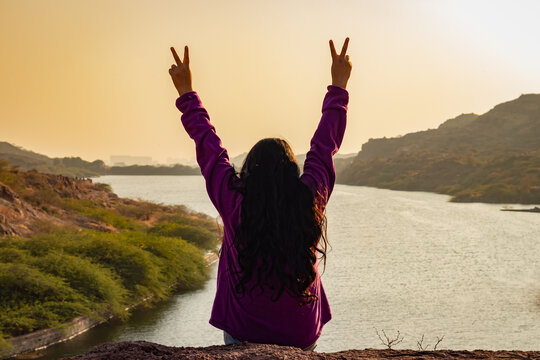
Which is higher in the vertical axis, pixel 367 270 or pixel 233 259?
pixel 233 259

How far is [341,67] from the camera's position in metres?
3.20

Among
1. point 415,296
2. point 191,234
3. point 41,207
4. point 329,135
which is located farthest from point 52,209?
point 329,135

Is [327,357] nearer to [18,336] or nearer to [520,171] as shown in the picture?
[18,336]

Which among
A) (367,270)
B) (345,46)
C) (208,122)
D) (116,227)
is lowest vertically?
(367,270)

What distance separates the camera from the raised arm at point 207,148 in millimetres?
2725

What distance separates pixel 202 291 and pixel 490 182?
9916 centimetres

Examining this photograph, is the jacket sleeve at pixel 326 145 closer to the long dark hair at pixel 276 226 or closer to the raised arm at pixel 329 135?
the raised arm at pixel 329 135

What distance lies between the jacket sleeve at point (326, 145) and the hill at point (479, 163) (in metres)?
100

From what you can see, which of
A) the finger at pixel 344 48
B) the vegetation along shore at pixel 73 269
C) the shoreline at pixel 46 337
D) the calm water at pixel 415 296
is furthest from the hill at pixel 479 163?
the finger at pixel 344 48

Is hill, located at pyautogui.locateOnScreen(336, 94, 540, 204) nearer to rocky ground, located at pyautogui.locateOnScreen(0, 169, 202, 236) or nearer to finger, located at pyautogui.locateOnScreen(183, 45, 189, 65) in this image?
rocky ground, located at pyautogui.locateOnScreen(0, 169, 202, 236)

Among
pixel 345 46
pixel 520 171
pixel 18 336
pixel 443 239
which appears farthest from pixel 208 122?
pixel 520 171

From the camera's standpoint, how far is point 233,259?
9.14 ft

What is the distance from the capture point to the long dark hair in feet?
8.69

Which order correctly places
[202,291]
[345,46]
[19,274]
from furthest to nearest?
[202,291], [19,274], [345,46]
